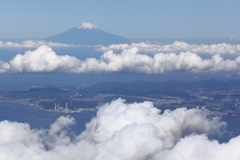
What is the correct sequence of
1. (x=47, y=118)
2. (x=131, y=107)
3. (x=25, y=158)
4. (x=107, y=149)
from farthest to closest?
(x=47, y=118)
(x=131, y=107)
(x=107, y=149)
(x=25, y=158)

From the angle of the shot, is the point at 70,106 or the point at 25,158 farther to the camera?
the point at 70,106

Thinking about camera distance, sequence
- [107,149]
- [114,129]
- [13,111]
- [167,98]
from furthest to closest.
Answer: [167,98], [13,111], [114,129], [107,149]

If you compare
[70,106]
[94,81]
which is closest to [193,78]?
[94,81]

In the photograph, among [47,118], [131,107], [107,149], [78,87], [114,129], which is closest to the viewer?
[107,149]

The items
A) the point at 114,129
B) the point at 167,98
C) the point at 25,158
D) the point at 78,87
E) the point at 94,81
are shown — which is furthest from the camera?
the point at 94,81

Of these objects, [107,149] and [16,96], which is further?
[16,96]

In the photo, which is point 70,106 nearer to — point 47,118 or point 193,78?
point 47,118

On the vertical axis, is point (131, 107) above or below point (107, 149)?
above

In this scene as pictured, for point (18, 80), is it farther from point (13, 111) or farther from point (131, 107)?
point (131, 107)

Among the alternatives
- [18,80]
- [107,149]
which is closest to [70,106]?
[107,149]
